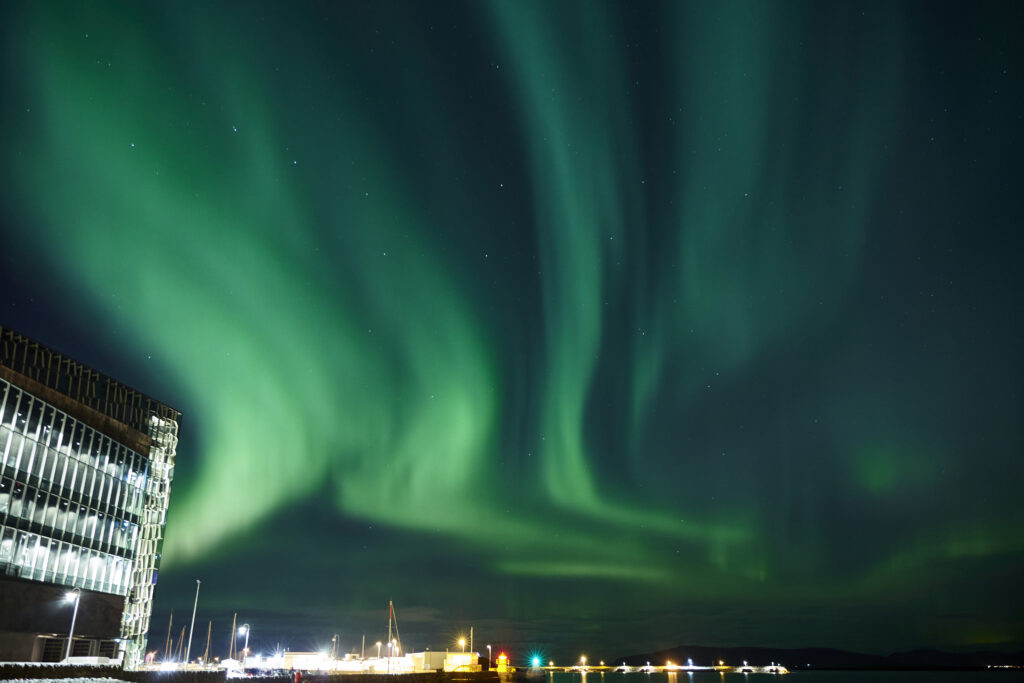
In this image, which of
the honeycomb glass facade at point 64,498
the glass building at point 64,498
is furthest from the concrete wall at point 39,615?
the honeycomb glass facade at point 64,498

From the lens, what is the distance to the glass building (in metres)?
67.9

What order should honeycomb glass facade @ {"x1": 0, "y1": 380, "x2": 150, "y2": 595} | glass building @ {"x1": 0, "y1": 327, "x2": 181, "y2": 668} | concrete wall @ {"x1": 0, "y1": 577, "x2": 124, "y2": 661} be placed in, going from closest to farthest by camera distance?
concrete wall @ {"x1": 0, "y1": 577, "x2": 124, "y2": 661}, glass building @ {"x1": 0, "y1": 327, "x2": 181, "y2": 668}, honeycomb glass facade @ {"x1": 0, "y1": 380, "x2": 150, "y2": 595}

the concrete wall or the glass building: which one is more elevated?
the glass building

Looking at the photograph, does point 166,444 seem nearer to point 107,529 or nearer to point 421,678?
point 107,529

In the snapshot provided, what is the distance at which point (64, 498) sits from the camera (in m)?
77.2

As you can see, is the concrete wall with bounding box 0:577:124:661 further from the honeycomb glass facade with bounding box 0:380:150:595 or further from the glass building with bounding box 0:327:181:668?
the honeycomb glass facade with bounding box 0:380:150:595

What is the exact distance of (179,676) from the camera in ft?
193

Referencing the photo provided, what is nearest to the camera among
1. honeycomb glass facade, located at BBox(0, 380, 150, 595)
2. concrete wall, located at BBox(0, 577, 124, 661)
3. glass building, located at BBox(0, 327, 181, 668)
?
concrete wall, located at BBox(0, 577, 124, 661)

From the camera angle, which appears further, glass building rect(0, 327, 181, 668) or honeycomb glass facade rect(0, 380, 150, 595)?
honeycomb glass facade rect(0, 380, 150, 595)

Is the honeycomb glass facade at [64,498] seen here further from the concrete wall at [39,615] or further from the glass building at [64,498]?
the concrete wall at [39,615]

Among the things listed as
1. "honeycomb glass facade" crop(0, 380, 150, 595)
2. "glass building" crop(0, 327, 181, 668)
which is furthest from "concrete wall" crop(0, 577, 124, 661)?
"honeycomb glass facade" crop(0, 380, 150, 595)

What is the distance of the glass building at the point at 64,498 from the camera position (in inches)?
2672

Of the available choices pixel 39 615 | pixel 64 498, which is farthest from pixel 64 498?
pixel 39 615

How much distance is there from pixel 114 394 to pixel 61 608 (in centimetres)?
3097
